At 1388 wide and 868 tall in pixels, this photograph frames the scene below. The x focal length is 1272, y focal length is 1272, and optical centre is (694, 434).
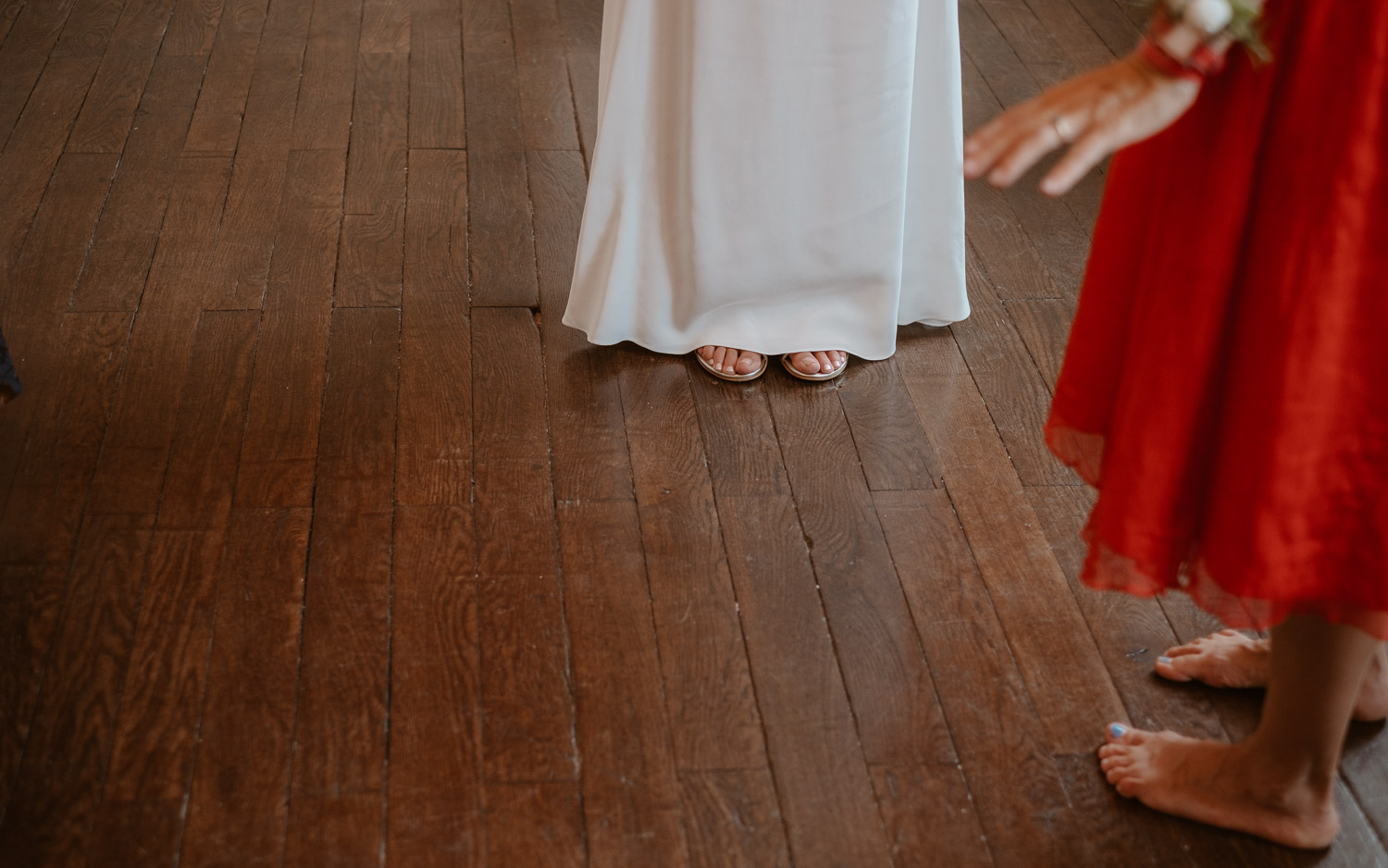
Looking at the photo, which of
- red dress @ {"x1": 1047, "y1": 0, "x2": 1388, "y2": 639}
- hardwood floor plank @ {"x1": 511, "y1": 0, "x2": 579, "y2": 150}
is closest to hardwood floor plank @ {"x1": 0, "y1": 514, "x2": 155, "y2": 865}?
red dress @ {"x1": 1047, "y1": 0, "x2": 1388, "y2": 639}

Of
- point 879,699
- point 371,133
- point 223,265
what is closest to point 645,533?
point 879,699

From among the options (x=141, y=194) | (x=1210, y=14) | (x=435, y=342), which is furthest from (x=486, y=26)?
(x=1210, y=14)

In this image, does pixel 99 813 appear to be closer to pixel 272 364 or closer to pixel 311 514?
pixel 311 514

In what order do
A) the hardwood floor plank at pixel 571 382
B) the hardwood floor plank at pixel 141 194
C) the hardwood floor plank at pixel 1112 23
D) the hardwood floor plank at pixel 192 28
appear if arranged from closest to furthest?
the hardwood floor plank at pixel 571 382
the hardwood floor plank at pixel 141 194
the hardwood floor plank at pixel 192 28
the hardwood floor plank at pixel 1112 23

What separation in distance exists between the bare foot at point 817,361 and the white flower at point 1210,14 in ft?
3.74

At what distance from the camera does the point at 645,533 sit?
1768mm

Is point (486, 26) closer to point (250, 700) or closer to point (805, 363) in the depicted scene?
point (805, 363)

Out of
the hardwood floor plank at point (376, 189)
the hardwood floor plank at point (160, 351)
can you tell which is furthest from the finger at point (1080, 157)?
the hardwood floor plank at point (376, 189)

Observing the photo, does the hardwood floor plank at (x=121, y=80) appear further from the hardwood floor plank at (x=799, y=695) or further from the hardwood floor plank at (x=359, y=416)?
the hardwood floor plank at (x=799, y=695)

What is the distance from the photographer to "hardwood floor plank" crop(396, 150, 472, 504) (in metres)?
1.85

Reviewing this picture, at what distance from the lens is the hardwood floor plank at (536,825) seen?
4.39ft

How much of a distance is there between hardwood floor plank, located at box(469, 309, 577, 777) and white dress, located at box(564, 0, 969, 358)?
6.1 inches

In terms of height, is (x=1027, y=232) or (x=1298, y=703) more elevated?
(x=1298, y=703)

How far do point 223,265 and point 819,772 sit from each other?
147 cm
